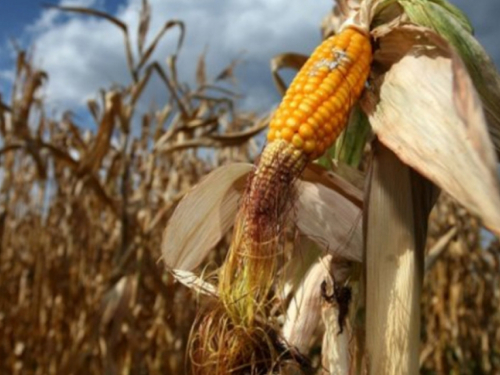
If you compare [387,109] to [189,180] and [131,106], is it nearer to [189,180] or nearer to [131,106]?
[131,106]

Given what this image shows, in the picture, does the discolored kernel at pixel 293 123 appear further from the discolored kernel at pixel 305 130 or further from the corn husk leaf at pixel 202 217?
the corn husk leaf at pixel 202 217

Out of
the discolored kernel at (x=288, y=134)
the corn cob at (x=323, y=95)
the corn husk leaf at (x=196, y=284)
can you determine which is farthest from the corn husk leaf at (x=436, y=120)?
the corn husk leaf at (x=196, y=284)

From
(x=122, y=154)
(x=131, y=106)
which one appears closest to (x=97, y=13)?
(x=131, y=106)

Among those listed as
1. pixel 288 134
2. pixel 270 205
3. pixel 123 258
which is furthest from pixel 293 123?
pixel 123 258

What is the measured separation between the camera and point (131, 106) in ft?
12.8

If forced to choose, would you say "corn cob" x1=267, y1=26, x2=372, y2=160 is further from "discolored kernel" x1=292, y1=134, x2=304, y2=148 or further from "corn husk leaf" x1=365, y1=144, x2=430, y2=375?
"corn husk leaf" x1=365, y1=144, x2=430, y2=375

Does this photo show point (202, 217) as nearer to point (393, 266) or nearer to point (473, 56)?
point (393, 266)

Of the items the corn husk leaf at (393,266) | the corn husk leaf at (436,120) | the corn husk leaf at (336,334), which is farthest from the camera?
the corn husk leaf at (336,334)

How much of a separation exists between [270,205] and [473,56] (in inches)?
17.8

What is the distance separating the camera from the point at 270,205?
1.12 metres

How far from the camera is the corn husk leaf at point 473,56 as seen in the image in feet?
3.87

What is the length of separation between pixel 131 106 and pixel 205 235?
8.83 ft

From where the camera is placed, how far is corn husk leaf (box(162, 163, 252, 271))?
1295 mm

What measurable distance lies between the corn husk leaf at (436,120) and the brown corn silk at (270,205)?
78mm
